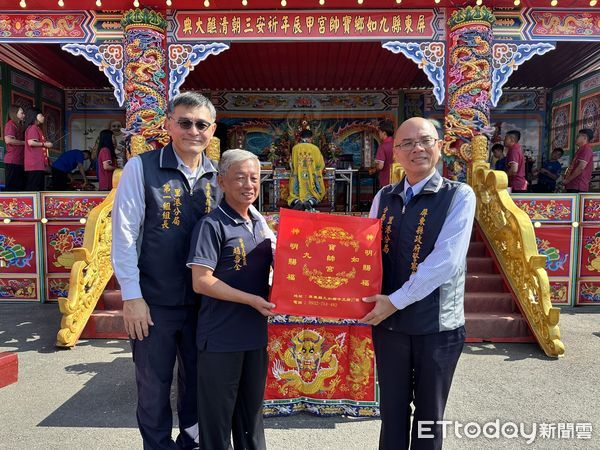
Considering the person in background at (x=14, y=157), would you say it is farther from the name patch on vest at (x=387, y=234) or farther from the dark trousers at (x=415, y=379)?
the dark trousers at (x=415, y=379)

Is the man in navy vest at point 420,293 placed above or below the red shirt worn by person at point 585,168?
below

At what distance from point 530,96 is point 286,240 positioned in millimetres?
9978

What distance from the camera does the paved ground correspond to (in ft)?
8.41

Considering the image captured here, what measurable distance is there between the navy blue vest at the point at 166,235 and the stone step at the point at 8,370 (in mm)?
2066

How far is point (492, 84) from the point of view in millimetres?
5547

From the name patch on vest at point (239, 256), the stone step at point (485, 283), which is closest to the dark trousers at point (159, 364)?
the name patch on vest at point (239, 256)

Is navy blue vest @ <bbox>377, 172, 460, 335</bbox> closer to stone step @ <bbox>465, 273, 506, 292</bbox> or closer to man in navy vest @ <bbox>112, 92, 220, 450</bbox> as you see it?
man in navy vest @ <bbox>112, 92, 220, 450</bbox>

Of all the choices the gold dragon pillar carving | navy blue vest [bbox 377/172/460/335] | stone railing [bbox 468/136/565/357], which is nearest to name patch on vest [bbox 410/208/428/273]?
navy blue vest [bbox 377/172/460/335]

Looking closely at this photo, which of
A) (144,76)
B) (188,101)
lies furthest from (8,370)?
(144,76)

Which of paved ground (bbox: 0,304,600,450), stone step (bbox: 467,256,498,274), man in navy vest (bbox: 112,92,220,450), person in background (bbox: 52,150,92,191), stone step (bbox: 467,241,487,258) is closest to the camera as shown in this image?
man in navy vest (bbox: 112,92,220,450)

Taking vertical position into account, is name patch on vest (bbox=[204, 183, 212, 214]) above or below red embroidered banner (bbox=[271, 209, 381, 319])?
above

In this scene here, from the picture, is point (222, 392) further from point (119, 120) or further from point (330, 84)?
point (119, 120)

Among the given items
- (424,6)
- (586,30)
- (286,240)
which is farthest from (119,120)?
(286,240)

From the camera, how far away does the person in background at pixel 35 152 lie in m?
6.06
